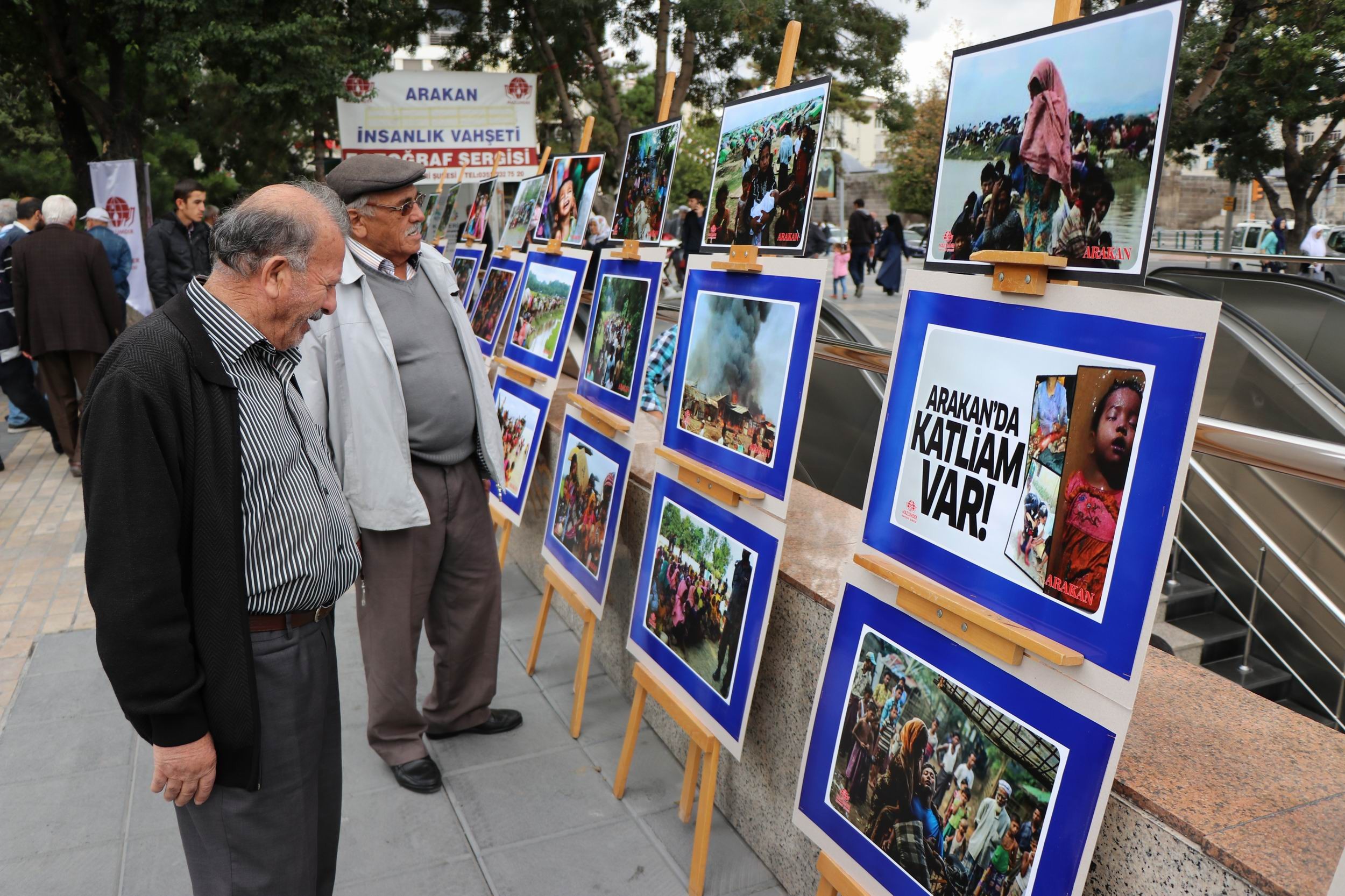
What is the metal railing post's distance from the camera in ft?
14.9

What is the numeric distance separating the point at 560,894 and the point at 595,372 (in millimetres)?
1842

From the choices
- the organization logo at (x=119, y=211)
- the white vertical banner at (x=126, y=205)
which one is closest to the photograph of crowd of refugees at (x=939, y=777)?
the white vertical banner at (x=126, y=205)

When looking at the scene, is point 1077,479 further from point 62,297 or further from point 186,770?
point 62,297

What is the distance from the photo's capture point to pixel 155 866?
3.03 m

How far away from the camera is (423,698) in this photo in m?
4.11

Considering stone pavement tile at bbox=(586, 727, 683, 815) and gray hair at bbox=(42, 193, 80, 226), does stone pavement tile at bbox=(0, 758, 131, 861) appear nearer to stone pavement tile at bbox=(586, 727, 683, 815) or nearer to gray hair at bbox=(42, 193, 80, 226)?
stone pavement tile at bbox=(586, 727, 683, 815)

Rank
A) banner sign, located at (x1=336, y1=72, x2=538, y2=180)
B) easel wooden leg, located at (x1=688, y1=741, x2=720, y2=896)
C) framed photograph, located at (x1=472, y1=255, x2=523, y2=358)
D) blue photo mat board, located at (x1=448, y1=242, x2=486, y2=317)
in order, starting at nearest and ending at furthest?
easel wooden leg, located at (x1=688, y1=741, x2=720, y2=896) < framed photograph, located at (x1=472, y1=255, x2=523, y2=358) < blue photo mat board, located at (x1=448, y1=242, x2=486, y2=317) < banner sign, located at (x1=336, y1=72, x2=538, y2=180)

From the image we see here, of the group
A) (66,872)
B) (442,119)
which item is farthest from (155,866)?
(442,119)

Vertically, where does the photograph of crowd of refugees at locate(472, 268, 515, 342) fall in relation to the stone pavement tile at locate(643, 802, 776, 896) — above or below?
above

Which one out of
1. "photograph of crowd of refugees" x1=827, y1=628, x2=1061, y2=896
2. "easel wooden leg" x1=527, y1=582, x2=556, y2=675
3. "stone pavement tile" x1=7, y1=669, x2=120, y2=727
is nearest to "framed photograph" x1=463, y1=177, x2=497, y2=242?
"easel wooden leg" x1=527, y1=582, x2=556, y2=675

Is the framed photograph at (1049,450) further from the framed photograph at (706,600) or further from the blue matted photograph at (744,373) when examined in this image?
the framed photograph at (706,600)

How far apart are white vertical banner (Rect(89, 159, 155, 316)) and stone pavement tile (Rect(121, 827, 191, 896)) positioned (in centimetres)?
871

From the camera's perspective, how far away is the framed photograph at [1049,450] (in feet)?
4.99

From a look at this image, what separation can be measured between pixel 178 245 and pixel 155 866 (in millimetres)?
6584
